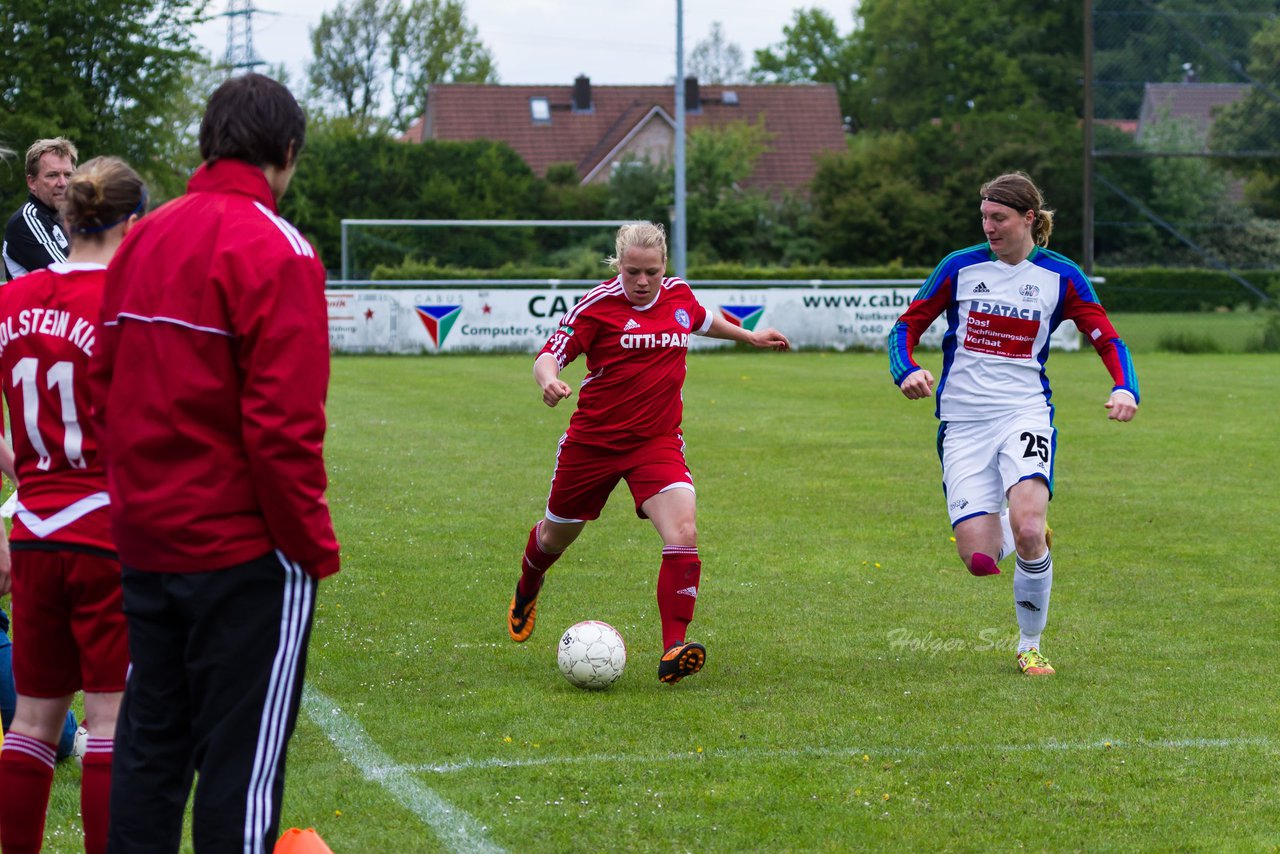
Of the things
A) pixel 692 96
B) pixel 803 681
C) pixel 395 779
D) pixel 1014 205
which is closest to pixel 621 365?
pixel 803 681

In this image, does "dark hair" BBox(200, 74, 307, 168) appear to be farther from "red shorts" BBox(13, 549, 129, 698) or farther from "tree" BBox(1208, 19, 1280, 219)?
"tree" BBox(1208, 19, 1280, 219)

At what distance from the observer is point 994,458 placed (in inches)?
247

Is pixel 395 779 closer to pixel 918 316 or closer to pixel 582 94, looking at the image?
pixel 918 316

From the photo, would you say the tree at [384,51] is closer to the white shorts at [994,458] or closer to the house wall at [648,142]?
the house wall at [648,142]

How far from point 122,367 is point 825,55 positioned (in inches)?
3059

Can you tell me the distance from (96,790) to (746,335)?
3.63 m

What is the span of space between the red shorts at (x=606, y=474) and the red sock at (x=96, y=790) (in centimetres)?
288

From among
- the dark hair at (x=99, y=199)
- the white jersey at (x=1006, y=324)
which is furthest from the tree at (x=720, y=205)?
the dark hair at (x=99, y=199)

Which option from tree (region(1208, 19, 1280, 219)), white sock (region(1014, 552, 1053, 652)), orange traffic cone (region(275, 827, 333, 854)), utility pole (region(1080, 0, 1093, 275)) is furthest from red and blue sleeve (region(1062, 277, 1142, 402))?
tree (region(1208, 19, 1280, 219))

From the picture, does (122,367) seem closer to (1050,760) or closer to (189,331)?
(189,331)

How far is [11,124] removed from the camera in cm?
2570

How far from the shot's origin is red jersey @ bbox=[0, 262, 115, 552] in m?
3.50

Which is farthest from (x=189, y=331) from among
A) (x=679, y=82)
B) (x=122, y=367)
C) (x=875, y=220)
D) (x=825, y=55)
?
(x=825, y=55)

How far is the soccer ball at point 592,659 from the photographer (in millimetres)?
5762
